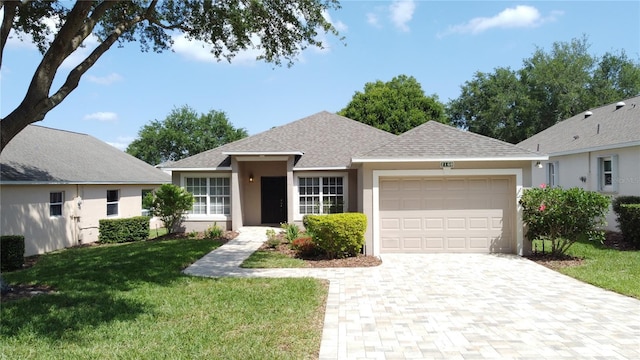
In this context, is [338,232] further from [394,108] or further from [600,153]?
[394,108]

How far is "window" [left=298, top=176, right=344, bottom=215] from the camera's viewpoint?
1686 cm

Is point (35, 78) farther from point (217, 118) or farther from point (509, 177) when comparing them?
point (217, 118)

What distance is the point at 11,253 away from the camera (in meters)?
11.3

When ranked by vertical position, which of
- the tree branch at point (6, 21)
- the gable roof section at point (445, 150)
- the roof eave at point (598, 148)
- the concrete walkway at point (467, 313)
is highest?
A: the tree branch at point (6, 21)

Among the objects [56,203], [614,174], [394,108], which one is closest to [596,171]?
[614,174]

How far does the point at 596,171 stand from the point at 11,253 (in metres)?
20.6

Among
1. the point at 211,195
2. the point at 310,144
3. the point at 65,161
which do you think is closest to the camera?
the point at 211,195

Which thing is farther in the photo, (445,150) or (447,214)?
(447,214)

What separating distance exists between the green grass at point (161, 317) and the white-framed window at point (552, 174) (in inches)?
621

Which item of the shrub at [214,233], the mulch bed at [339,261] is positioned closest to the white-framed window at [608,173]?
the mulch bed at [339,261]

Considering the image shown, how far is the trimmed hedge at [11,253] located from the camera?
11.2 meters

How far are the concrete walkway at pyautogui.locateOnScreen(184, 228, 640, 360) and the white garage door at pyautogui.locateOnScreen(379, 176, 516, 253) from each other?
1.42m

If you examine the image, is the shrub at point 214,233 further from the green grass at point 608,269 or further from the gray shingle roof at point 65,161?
the green grass at point 608,269

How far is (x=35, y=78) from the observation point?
756 centimetres
